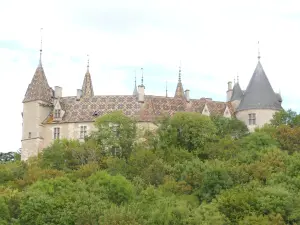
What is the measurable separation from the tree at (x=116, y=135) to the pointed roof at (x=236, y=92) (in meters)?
13.7

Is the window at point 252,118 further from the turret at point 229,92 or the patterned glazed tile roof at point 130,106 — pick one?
the turret at point 229,92

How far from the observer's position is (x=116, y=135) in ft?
211

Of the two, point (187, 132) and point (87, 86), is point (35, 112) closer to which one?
point (87, 86)

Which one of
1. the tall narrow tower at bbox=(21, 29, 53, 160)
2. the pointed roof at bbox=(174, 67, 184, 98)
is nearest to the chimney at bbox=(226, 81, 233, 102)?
the pointed roof at bbox=(174, 67, 184, 98)

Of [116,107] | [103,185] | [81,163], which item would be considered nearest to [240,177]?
[103,185]

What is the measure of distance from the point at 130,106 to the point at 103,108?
2.66 metres

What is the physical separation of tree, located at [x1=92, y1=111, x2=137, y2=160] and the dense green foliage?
0.28 feet

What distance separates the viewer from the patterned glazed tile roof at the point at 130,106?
233 ft

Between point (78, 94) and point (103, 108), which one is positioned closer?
point (103, 108)

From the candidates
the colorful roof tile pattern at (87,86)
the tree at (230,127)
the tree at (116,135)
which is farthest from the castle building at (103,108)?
the tree at (116,135)

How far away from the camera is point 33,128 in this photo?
233 feet

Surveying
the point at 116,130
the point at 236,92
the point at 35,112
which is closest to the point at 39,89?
the point at 35,112

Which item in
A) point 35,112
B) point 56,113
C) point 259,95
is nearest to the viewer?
point 259,95

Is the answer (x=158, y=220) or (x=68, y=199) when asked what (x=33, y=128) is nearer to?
(x=68, y=199)
